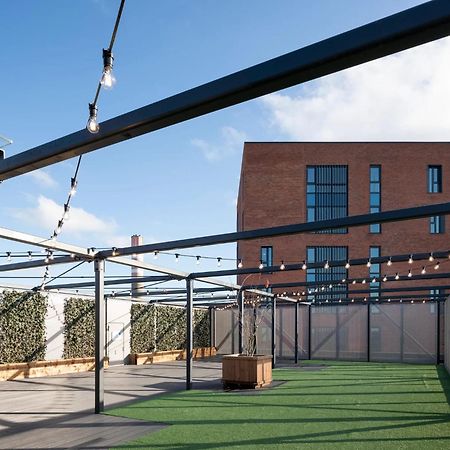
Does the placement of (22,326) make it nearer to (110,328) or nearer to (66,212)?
(110,328)

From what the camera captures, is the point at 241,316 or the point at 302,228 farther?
the point at 241,316

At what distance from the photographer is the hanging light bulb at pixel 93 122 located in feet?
13.1

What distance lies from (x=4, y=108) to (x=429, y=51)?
181 inches

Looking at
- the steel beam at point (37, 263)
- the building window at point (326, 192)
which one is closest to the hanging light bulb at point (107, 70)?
the steel beam at point (37, 263)

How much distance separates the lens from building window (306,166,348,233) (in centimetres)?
3569

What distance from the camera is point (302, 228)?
913cm

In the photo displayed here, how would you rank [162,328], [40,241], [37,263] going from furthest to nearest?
[162,328]
[37,263]
[40,241]

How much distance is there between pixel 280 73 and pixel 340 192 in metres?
33.3

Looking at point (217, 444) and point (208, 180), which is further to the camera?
point (208, 180)

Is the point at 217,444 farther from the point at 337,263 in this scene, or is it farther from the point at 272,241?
the point at 272,241

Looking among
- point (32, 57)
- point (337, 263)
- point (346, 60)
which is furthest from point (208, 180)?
point (346, 60)

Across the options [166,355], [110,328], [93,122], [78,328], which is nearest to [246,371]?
[78,328]

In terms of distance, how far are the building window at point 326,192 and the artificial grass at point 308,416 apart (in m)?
21.0

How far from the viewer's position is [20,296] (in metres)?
17.5
